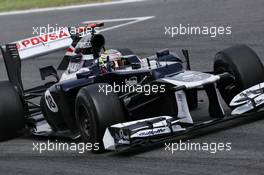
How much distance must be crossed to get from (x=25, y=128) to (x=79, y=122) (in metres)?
1.56

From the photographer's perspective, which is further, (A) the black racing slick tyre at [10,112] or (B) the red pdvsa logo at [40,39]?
(B) the red pdvsa logo at [40,39]

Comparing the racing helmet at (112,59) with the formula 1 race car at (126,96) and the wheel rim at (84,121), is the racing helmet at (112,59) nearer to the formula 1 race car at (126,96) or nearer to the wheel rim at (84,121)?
the formula 1 race car at (126,96)

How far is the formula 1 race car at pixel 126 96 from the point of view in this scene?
8664 millimetres

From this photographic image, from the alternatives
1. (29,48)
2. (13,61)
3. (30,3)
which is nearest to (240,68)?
(29,48)

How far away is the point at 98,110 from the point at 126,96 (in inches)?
31.0

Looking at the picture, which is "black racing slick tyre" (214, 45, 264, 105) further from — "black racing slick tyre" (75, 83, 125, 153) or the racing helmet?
"black racing slick tyre" (75, 83, 125, 153)

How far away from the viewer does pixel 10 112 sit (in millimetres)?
10156

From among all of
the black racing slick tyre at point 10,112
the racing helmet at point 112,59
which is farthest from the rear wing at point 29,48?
the racing helmet at point 112,59

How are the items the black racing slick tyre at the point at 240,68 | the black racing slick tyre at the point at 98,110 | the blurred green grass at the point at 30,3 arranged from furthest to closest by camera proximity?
the blurred green grass at the point at 30,3 < the black racing slick tyre at the point at 240,68 < the black racing slick tyre at the point at 98,110

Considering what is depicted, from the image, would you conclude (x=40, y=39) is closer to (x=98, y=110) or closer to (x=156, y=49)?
(x=98, y=110)

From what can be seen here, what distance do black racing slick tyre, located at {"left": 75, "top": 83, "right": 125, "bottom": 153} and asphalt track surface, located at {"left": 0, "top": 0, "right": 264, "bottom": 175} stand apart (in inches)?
9.1

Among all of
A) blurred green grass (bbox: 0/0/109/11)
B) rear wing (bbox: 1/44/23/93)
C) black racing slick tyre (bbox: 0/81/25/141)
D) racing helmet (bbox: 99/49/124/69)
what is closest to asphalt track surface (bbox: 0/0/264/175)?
black racing slick tyre (bbox: 0/81/25/141)

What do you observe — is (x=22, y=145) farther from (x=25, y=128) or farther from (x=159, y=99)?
(x=159, y=99)

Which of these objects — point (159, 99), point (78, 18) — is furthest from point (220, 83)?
point (78, 18)
